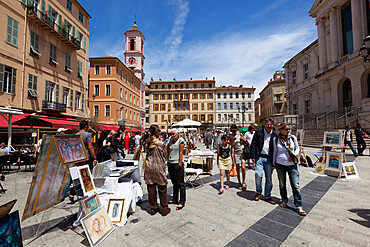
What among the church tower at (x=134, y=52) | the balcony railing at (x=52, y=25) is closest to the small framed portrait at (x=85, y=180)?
the balcony railing at (x=52, y=25)

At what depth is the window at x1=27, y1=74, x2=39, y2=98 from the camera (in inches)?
503

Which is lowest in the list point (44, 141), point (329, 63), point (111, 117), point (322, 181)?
point (322, 181)

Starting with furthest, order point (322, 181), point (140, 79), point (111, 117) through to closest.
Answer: point (140, 79) < point (111, 117) < point (322, 181)

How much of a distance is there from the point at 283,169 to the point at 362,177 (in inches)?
179

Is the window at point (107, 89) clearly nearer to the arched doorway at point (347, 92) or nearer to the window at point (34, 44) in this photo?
the window at point (34, 44)

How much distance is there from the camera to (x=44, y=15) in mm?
13750

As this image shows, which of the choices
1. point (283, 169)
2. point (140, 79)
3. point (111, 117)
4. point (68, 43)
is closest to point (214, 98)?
point (140, 79)

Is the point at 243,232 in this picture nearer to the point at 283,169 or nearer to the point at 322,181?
the point at 283,169

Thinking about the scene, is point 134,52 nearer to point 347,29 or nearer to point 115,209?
point 347,29

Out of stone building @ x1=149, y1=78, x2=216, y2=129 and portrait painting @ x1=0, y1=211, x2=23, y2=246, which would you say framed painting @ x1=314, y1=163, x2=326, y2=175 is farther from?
stone building @ x1=149, y1=78, x2=216, y2=129

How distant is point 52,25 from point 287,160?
61.1 ft

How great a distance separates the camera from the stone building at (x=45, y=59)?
11.3 metres

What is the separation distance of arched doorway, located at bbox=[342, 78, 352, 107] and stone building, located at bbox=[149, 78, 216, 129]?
32.4 metres

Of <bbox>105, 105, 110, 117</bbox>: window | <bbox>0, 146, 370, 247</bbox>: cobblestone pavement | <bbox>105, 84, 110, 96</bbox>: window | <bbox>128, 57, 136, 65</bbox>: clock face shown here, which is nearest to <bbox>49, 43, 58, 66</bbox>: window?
<bbox>105, 84, 110, 96</bbox>: window
